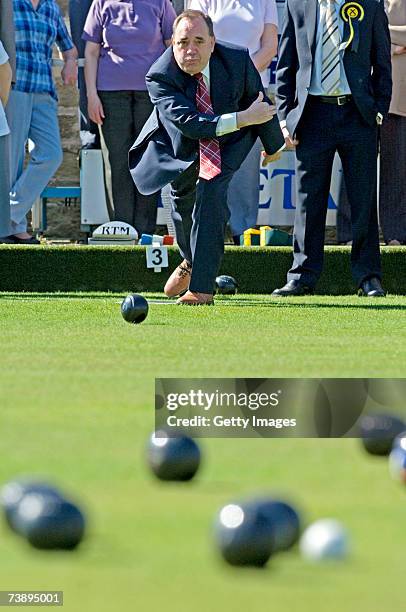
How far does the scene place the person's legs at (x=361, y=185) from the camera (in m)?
7.54

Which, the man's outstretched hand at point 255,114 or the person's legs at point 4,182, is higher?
the man's outstretched hand at point 255,114

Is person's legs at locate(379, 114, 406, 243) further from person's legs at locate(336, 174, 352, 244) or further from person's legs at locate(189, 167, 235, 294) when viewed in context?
person's legs at locate(189, 167, 235, 294)

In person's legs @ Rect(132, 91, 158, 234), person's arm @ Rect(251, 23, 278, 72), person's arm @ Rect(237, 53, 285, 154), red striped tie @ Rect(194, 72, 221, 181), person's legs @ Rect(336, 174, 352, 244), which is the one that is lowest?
person's legs @ Rect(336, 174, 352, 244)

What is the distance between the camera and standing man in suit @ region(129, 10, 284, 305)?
21.9ft

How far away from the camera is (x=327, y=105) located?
753cm

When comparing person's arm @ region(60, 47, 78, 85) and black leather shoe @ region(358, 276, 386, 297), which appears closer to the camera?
black leather shoe @ region(358, 276, 386, 297)

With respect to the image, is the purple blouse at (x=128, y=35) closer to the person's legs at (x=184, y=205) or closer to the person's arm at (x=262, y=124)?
the person's legs at (x=184, y=205)

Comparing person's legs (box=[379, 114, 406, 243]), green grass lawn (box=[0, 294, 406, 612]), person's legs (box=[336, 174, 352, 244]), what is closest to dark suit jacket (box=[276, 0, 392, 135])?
person's legs (box=[379, 114, 406, 243])

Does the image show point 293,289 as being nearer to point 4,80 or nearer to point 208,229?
point 208,229

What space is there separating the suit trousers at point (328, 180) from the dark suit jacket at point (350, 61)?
0.10m

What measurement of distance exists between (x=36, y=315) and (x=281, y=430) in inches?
136

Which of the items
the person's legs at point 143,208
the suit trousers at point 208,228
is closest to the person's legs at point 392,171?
the person's legs at point 143,208

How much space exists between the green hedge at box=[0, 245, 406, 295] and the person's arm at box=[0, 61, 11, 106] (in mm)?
1012

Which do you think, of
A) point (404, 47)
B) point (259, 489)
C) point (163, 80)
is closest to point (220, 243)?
point (163, 80)
